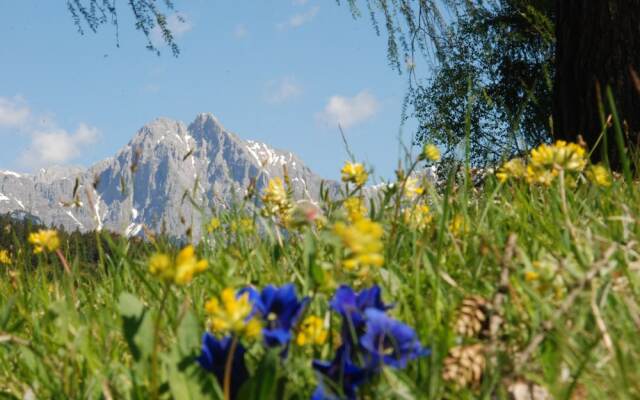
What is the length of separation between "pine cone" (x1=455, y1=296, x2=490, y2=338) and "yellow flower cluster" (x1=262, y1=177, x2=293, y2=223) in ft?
2.91

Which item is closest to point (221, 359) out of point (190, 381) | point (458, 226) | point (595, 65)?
point (190, 381)

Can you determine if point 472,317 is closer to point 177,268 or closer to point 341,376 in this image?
point 341,376

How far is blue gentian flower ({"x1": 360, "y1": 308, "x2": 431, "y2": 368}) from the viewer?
1.05 m

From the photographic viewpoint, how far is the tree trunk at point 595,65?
13.8ft

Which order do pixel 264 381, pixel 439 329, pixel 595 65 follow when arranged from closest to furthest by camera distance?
pixel 264 381, pixel 439 329, pixel 595 65

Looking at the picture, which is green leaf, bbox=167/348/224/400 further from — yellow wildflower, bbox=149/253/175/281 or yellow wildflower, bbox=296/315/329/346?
yellow wildflower, bbox=149/253/175/281

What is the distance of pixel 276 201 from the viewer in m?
2.27

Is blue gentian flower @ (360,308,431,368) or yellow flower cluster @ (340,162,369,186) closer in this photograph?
blue gentian flower @ (360,308,431,368)

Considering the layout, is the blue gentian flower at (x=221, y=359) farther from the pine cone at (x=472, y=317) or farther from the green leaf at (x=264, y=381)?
the pine cone at (x=472, y=317)

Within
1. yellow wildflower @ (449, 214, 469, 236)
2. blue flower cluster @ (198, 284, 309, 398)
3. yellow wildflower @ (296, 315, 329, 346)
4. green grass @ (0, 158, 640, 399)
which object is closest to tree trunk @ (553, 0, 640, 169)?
yellow wildflower @ (449, 214, 469, 236)

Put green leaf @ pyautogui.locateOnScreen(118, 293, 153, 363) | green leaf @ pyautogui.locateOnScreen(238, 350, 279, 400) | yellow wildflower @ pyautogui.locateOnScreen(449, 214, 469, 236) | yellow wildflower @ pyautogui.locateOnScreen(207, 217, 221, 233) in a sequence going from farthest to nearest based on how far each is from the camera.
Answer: yellow wildflower @ pyautogui.locateOnScreen(207, 217, 221, 233) < yellow wildflower @ pyautogui.locateOnScreen(449, 214, 469, 236) < green leaf @ pyautogui.locateOnScreen(118, 293, 153, 363) < green leaf @ pyautogui.locateOnScreen(238, 350, 279, 400)

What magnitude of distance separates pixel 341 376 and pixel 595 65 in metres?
3.89

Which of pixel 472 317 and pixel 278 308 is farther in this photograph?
pixel 472 317

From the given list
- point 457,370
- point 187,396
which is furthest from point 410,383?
point 187,396
